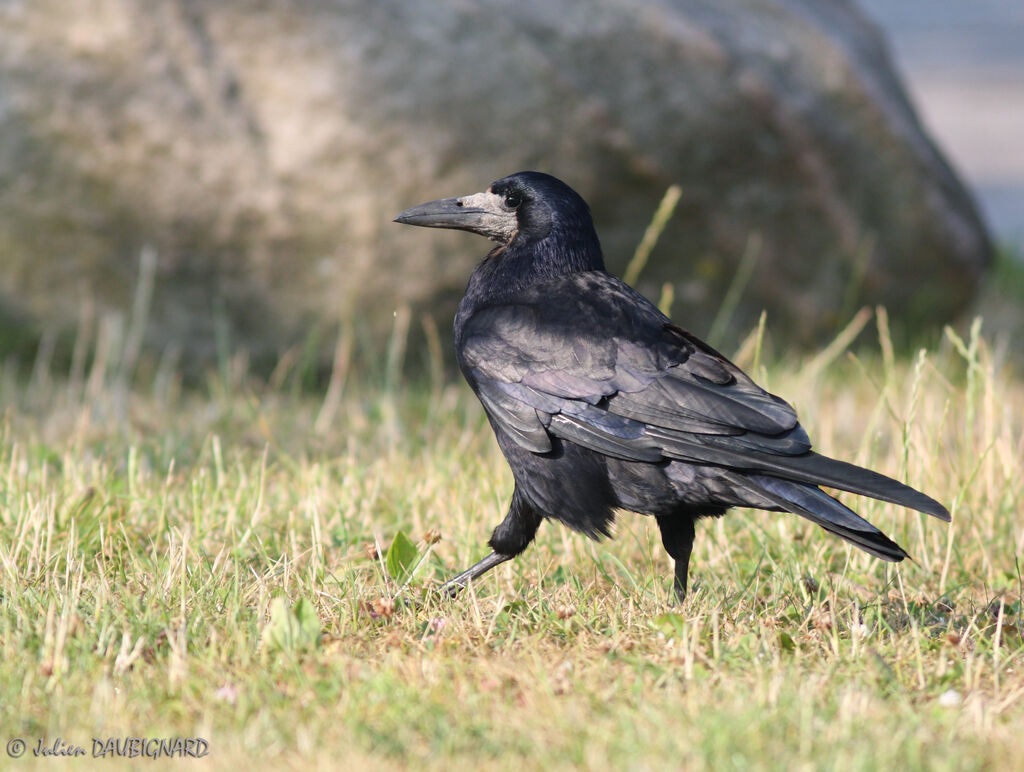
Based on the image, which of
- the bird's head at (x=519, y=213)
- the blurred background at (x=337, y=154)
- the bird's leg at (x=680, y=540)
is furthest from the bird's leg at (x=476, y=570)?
the blurred background at (x=337, y=154)

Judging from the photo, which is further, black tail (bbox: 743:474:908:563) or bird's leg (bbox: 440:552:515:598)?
bird's leg (bbox: 440:552:515:598)

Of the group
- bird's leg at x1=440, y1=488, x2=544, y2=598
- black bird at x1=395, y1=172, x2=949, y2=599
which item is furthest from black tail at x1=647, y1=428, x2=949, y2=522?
bird's leg at x1=440, y1=488, x2=544, y2=598

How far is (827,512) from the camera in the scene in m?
2.84

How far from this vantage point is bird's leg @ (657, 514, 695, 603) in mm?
3262

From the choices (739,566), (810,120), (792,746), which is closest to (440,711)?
(792,746)

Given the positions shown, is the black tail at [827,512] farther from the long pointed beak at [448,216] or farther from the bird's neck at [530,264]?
Answer: the long pointed beak at [448,216]

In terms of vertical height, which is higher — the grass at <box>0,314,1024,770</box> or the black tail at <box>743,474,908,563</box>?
the black tail at <box>743,474,908,563</box>

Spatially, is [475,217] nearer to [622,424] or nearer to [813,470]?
[622,424]

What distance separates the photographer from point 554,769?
2201mm

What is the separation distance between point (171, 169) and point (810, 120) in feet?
10.1

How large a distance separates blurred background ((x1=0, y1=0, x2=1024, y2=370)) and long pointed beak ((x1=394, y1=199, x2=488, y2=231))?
5.91ft

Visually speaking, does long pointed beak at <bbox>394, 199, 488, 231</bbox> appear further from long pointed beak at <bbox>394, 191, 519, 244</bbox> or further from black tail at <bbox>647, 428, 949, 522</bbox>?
black tail at <bbox>647, 428, 949, 522</bbox>

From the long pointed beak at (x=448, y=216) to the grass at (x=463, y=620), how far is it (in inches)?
32.5

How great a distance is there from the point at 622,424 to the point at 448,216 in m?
1.05
